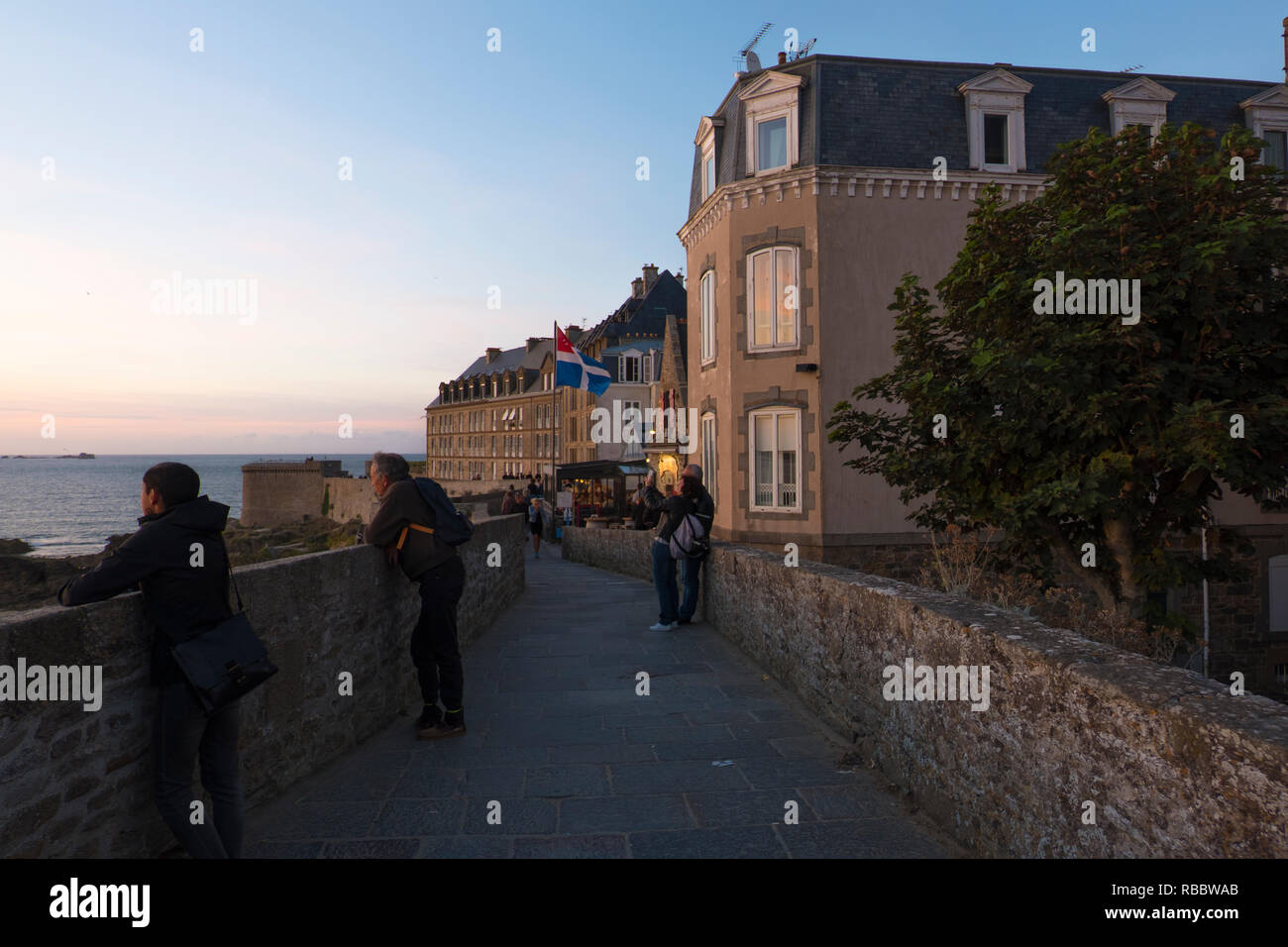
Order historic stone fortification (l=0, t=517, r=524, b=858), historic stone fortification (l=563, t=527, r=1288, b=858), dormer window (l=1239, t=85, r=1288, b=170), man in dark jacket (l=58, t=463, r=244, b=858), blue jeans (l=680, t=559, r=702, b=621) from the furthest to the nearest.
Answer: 1. dormer window (l=1239, t=85, r=1288, b=170)
2. blue jeans (l=680, t=559, r=702, b=621)
3. man in dark jacket (l=58, t=463, r=244, b=858)
4. historic stone fortification (l=0, t=517, r=524, b=858)
5. historic stone fortification (l=563, t=527, r=1288, b=858)

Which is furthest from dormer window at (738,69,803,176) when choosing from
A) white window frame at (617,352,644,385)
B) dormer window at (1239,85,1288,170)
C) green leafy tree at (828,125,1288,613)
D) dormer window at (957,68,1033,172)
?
white window frame at (617,352,644,385)

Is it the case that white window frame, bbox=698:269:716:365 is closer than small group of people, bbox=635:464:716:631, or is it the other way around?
small group of people, bbox=635:464:716:631

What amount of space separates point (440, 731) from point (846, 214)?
583 inches

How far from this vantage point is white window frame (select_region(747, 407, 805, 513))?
59.0 feet

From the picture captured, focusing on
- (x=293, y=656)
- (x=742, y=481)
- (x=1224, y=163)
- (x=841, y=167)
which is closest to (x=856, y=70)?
(x=841, y=167)

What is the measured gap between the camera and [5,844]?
9.62 feet

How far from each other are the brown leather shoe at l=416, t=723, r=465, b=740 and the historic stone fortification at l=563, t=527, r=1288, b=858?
2627 millimetres

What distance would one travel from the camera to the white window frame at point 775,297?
17.8 meters

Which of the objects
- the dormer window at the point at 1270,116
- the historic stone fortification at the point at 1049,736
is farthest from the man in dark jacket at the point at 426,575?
the dormer window at the point at 1270,116

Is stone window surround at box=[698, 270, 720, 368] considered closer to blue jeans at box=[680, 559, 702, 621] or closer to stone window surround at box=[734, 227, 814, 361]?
stone window surround at box=[734, 227, 814, 361]

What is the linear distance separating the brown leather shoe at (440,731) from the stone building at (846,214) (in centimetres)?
1266

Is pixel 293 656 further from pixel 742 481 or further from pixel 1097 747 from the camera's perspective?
pixel 742 481

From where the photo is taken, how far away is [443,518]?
5965mm
